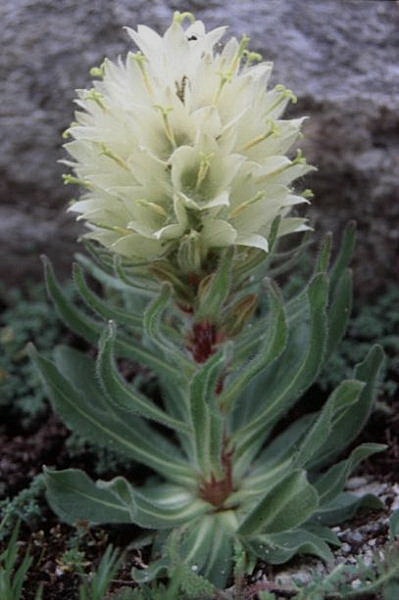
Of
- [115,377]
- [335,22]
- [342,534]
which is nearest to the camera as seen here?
[115,377]

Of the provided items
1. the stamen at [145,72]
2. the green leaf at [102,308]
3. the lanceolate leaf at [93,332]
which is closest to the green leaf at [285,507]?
the lanceolate leaf at [93,332]

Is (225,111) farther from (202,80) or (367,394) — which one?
(367,394)

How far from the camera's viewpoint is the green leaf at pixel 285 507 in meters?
1.86

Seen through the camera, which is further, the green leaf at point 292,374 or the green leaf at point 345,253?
the green leaf at point 345,253

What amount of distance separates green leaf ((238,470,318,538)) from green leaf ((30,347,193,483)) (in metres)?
0.35

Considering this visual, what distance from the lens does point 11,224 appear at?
3.12 m

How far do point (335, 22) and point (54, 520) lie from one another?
5.61 feet

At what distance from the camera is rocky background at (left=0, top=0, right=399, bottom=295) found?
2705mm

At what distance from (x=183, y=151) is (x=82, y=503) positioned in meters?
0.92

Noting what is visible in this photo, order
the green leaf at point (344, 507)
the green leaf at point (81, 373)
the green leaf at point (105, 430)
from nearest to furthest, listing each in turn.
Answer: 1. the green leaf at point (344, 507)
2. the green leaf at point (105, 430)
3. the green leaf at point (81, 373)

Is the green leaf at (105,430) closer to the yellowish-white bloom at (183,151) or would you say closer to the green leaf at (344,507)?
the green leaf at (344,507)

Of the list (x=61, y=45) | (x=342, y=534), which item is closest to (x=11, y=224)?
(x=61, y=45)

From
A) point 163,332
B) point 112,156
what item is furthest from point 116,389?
point 112,156

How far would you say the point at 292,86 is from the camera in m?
2.71
